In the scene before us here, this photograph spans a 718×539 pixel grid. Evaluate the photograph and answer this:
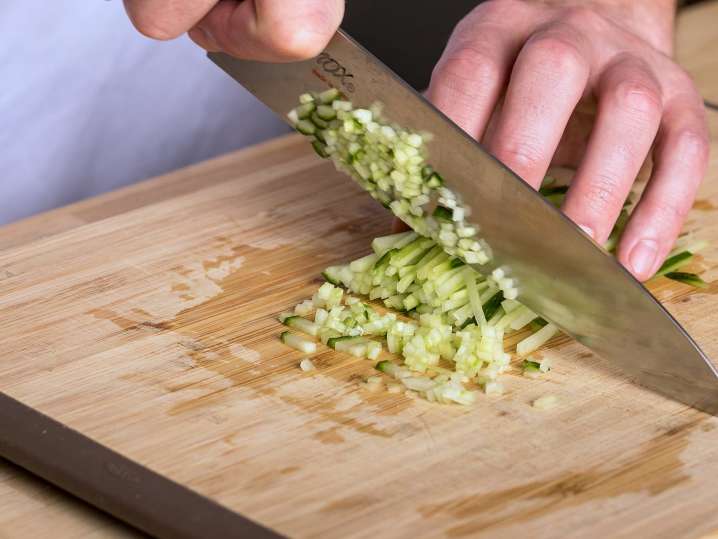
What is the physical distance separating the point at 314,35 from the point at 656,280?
80 centimetres

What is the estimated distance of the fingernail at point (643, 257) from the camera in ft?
6.04

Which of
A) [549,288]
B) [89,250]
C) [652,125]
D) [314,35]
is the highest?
[314,35]

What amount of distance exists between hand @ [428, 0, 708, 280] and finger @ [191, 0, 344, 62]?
41 centimetres

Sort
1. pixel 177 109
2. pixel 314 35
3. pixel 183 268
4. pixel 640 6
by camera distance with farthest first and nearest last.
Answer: pixel 177 109 < pixel 640 6 < pixel 183 268 < pixel 314 35

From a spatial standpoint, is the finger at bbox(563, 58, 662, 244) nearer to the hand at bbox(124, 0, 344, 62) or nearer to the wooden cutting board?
the wooden cutting board

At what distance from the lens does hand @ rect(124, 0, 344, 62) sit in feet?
4.99

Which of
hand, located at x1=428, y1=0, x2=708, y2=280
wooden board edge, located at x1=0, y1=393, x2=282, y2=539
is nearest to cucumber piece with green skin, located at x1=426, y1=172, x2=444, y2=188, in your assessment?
hand, located at x1=428, y1=0, x2=708, y2=280

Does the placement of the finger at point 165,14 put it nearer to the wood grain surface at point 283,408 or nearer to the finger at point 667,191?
the wood grain surface at point 283,408

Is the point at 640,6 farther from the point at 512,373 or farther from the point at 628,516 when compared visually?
the point at 628,516

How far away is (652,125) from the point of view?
189cm

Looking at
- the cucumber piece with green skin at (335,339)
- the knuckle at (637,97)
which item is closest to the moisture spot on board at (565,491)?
the cucumber piece with green skin at (335,339)

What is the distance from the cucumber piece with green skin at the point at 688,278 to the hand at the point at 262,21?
0.78 meters

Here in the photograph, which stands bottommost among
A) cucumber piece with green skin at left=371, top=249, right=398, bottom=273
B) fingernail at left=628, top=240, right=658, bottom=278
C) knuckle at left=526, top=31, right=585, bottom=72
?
cucumber piece with green skin at left=371, top=249, right=398, bottom=273

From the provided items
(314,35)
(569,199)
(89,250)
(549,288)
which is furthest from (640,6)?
(89,250)
